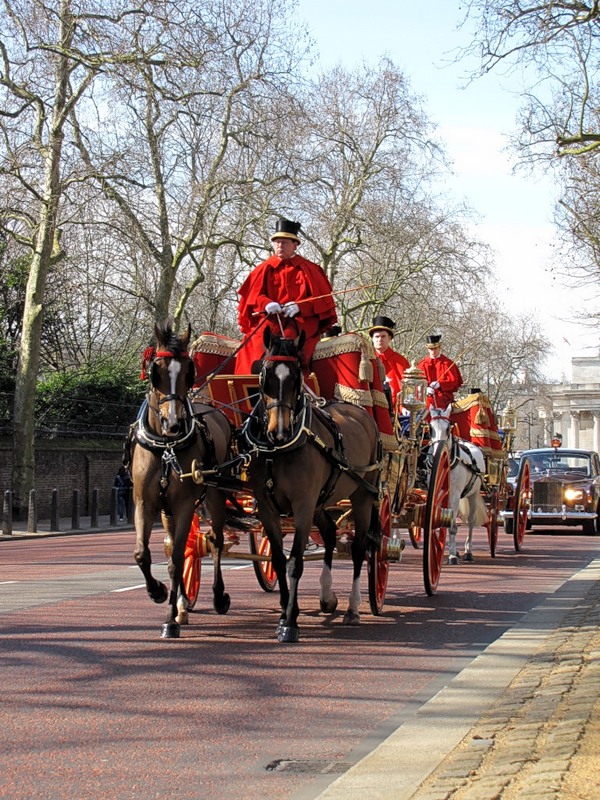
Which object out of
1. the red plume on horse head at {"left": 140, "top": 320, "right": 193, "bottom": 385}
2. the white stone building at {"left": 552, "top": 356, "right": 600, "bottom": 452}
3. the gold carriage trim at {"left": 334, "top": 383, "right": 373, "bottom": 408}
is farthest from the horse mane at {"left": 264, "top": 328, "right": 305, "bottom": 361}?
the white stone building at {"left": 552, "top": 356, "right": 600, "bottom": 452}

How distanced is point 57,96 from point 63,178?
1.94 m

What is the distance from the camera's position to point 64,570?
17453 millimetres

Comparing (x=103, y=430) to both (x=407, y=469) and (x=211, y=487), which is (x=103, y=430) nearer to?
(x=407, y=469)

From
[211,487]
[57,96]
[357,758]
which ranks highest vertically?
[57,96]

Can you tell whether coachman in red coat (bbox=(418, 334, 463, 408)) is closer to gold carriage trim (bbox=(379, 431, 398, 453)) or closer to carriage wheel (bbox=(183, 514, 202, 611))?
gold carriage trim (bbox=(379, 431, 398, 453))

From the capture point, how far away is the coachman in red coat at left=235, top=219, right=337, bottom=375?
1145 cm

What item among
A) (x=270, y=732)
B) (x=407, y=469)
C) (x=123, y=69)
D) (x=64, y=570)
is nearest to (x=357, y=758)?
(x=270, y=732)

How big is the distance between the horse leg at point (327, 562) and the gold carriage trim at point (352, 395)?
109 cm

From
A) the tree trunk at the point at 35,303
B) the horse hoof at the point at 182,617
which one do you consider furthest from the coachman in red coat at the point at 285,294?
the tree trunk at the point at 35,303

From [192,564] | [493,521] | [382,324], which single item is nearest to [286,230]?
[192,564]

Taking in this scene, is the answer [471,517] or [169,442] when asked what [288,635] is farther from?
[471,517]

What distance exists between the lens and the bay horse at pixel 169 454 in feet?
32.0

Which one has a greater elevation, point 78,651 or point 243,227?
point 243,227

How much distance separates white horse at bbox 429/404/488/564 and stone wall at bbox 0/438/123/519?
17561 mm
